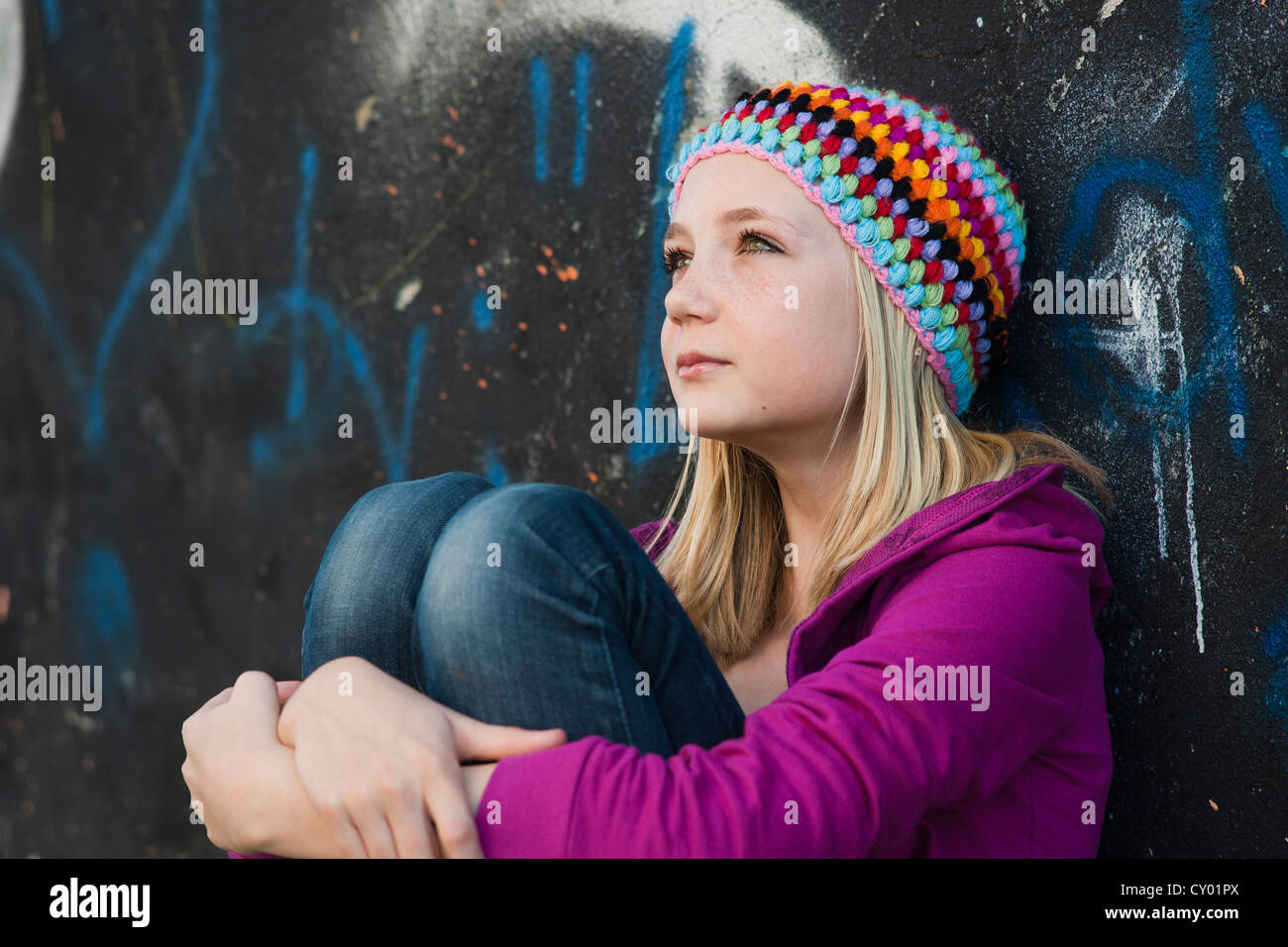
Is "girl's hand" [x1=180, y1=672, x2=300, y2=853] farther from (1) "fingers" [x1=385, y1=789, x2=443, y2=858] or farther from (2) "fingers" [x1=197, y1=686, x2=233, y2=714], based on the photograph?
(1) "fingers" [x1=385, y1=789, x2=443, y2=858]

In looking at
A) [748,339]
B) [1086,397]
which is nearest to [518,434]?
[748,339]

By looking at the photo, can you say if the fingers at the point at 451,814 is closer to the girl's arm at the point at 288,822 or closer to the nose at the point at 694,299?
the girl's arm at the point at 288,822

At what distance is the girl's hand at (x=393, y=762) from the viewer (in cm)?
135

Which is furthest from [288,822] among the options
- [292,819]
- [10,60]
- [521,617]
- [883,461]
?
[10,60]

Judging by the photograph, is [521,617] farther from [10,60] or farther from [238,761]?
[10,60]

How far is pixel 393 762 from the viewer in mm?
1363

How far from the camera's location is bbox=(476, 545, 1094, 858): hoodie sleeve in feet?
4.26

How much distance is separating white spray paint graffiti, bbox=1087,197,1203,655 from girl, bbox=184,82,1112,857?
0.47ft

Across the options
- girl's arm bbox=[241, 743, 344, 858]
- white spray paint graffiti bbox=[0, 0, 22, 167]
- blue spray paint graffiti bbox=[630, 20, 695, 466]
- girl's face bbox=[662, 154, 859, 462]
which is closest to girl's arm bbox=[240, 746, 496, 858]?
girl's arm bbox=[241, 743, 344, 858]

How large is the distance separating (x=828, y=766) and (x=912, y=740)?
11 cm

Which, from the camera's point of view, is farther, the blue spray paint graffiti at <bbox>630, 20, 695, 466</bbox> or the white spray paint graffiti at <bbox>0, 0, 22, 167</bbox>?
the white spray paint graffiti at <bbox>0, 0, 22, 167</bbox>

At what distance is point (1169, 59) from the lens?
186 centimetres

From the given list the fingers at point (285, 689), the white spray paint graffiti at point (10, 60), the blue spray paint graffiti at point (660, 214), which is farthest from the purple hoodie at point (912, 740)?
the white spray paint graffiti at point (10, 60)

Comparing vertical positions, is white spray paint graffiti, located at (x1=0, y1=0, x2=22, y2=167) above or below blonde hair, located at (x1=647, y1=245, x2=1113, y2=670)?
above
